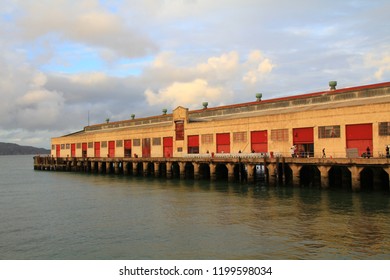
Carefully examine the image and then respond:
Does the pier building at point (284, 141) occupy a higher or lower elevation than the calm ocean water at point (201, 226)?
higher

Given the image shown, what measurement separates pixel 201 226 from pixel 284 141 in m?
28.9

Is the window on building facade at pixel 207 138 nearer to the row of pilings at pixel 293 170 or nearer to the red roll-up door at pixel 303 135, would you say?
the row of pilings at pixel 293 170

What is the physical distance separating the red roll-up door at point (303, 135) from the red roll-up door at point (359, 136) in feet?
16.2

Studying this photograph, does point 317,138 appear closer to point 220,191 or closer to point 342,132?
point 342,132

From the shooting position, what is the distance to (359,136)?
4562cm

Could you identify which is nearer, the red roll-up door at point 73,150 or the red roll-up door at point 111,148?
the red roll-up door at point 111,148

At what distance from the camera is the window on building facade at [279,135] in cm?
5309

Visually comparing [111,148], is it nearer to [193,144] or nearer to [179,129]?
[179,129]

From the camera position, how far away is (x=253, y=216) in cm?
3020

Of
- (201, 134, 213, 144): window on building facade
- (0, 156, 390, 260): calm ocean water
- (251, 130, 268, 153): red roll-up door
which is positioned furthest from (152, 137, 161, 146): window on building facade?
(0, 156, 390, 260): calm ocean water

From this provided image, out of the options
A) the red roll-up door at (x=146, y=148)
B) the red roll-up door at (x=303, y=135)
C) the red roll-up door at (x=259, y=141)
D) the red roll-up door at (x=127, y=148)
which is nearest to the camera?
the red roll-up door at (x=303, y=135)

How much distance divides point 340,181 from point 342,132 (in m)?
6.19

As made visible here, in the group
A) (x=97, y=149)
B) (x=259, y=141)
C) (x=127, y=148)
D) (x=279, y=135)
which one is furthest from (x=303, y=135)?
(x=97, y=149)

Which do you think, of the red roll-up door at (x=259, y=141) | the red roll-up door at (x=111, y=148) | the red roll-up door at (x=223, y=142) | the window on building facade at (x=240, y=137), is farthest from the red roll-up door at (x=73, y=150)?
the red roll-up door at (x=259, y=141)
